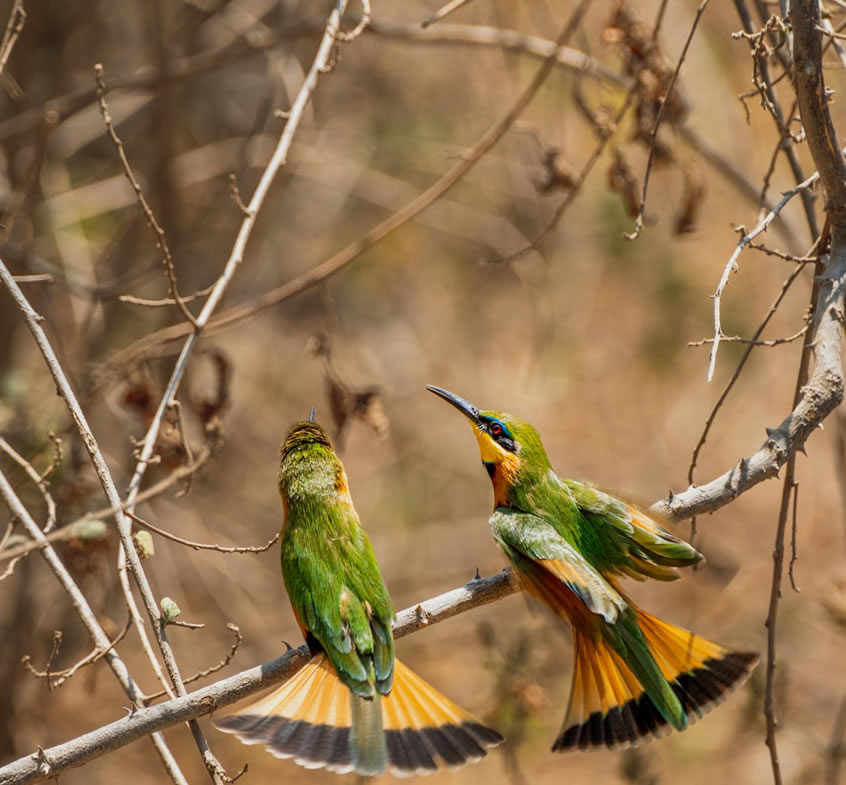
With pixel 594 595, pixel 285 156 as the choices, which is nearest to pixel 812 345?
pixel 594 595

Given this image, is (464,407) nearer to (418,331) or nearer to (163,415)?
(163,415)

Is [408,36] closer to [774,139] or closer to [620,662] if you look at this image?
[620,662]

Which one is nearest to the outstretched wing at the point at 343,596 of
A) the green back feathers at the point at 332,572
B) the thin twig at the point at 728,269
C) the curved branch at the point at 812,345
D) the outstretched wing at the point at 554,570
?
the green back feathers at the point at 332,572

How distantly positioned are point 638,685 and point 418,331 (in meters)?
4.83

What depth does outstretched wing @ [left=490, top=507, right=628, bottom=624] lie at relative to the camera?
8.55ft

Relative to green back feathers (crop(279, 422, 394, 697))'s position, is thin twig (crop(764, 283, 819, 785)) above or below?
below

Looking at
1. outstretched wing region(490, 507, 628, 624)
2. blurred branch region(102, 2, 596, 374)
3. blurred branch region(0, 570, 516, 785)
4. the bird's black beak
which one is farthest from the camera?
blurred branch region(102, 2, 596, 374)

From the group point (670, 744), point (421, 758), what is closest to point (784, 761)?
point (670, 744)

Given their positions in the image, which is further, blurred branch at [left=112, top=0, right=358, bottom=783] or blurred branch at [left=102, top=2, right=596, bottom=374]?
blurred branch at [left=102, top=2, right=596, bottom=374]

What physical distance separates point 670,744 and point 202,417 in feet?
11.9

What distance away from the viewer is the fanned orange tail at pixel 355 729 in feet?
8.11

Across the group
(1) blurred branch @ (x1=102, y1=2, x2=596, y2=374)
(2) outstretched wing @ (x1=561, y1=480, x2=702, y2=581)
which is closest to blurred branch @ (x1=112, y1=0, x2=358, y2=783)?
(1) blurred branch @ (x1=102, y1=2, x2=596, y2=374)

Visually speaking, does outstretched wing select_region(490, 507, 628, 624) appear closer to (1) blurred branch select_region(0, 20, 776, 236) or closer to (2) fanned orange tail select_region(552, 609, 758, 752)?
(2) fanned orange tail select_region(552, 609, 758, 752)

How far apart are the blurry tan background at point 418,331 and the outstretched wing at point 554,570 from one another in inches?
51.1
